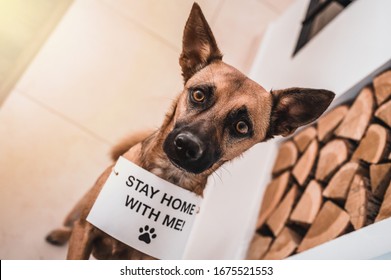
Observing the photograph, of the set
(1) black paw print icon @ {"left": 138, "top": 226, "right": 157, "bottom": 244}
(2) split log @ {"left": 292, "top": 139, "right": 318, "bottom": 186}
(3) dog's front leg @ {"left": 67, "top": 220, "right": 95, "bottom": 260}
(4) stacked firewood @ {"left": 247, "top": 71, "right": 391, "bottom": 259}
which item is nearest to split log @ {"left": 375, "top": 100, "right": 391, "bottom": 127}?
(4) stacked firewood @ {"left": 247, "top": 71, "right": 391, "bottom": 259}

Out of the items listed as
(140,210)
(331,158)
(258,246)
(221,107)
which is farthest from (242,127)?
(258,246)

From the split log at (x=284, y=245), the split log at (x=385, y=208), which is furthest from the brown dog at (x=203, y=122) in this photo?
the split log at (x=284, y=245)

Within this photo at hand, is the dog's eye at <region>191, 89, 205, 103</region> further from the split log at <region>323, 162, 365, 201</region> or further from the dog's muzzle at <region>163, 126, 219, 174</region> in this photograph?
the split log at <region>323, 162, 365, 201</region>

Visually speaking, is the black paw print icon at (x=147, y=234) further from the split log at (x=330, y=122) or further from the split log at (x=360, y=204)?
the split log at (x=330, y=122)

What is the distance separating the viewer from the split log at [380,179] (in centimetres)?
147

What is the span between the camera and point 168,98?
1.37m

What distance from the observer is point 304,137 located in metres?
1.98

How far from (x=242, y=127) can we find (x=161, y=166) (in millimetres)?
266

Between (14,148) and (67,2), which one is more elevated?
(67,2)

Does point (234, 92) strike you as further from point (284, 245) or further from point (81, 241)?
point (284, 245)

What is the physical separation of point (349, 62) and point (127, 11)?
926mm
